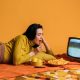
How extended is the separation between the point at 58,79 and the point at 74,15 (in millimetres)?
1690

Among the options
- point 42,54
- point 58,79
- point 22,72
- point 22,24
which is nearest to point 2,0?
point 22,24

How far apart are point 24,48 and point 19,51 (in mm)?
123

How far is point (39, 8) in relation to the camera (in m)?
3.00

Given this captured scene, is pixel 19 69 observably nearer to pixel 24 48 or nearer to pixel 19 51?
pixel 19 51

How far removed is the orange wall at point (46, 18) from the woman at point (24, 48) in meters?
0.28

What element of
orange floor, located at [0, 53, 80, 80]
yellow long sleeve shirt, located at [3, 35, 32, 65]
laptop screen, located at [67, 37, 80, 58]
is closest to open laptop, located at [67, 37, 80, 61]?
laptop screen, located at [67, 37, 80, 58]

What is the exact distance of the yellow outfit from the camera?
2404 mm

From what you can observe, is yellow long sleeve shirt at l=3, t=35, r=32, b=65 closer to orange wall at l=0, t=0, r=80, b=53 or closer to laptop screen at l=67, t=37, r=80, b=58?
orange wall at l=0, t=0, r=80, b=53

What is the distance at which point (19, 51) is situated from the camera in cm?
241

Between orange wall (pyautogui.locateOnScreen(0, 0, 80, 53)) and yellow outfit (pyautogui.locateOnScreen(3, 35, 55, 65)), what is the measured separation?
0.28 metres

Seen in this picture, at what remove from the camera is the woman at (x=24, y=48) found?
2416 mm

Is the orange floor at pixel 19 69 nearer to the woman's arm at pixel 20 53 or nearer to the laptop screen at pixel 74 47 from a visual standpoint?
the woman's arm at pixel 20 53

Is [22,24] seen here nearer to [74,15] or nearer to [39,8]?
[39,8]

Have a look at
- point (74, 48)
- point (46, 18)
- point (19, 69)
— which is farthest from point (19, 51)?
point (46, 18)
